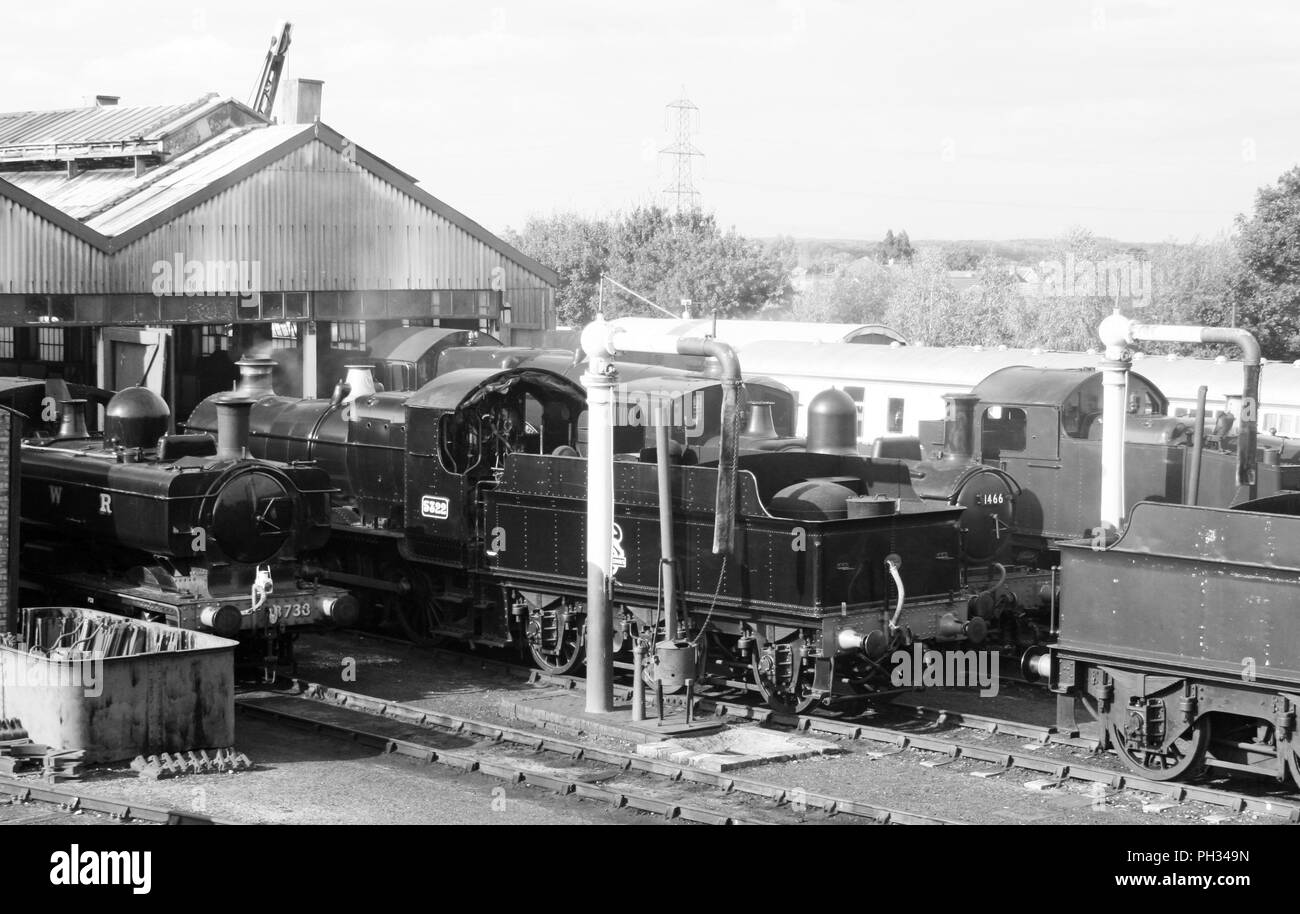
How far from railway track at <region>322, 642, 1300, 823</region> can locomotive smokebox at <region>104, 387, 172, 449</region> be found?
4347 mm

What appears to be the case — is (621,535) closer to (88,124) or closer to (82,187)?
(82,187)

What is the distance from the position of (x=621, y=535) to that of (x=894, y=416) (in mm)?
11782

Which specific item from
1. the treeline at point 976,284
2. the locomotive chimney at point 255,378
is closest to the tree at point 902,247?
the treeline at point 976,284

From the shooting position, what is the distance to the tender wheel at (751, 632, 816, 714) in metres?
13.4

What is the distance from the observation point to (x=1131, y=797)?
36.9 feet

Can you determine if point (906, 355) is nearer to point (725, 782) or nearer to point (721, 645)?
point (721, 645)

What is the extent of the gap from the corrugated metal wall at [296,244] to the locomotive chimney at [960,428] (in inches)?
547

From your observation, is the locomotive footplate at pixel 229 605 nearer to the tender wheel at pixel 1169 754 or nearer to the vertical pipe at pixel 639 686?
the vertical pipe at pixel 639 686

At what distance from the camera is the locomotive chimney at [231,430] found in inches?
602

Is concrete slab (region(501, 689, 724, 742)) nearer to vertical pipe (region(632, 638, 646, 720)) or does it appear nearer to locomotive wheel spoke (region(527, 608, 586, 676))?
vertical pipe (region(632, 638, 646, 720))

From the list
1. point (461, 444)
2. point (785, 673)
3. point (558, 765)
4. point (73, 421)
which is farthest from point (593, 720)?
point (73, 421)

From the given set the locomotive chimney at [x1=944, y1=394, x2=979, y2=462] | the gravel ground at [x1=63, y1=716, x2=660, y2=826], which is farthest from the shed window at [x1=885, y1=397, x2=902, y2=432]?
the gravel ground at [x1=63, y1=716, x2=660, y2=826]

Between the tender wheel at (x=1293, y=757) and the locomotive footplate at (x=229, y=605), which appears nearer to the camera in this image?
the tender wheel at (x=1293, y=757)

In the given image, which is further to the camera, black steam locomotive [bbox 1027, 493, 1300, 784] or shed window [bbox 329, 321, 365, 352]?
shed window [bbox 329, 321, 365, 352]
